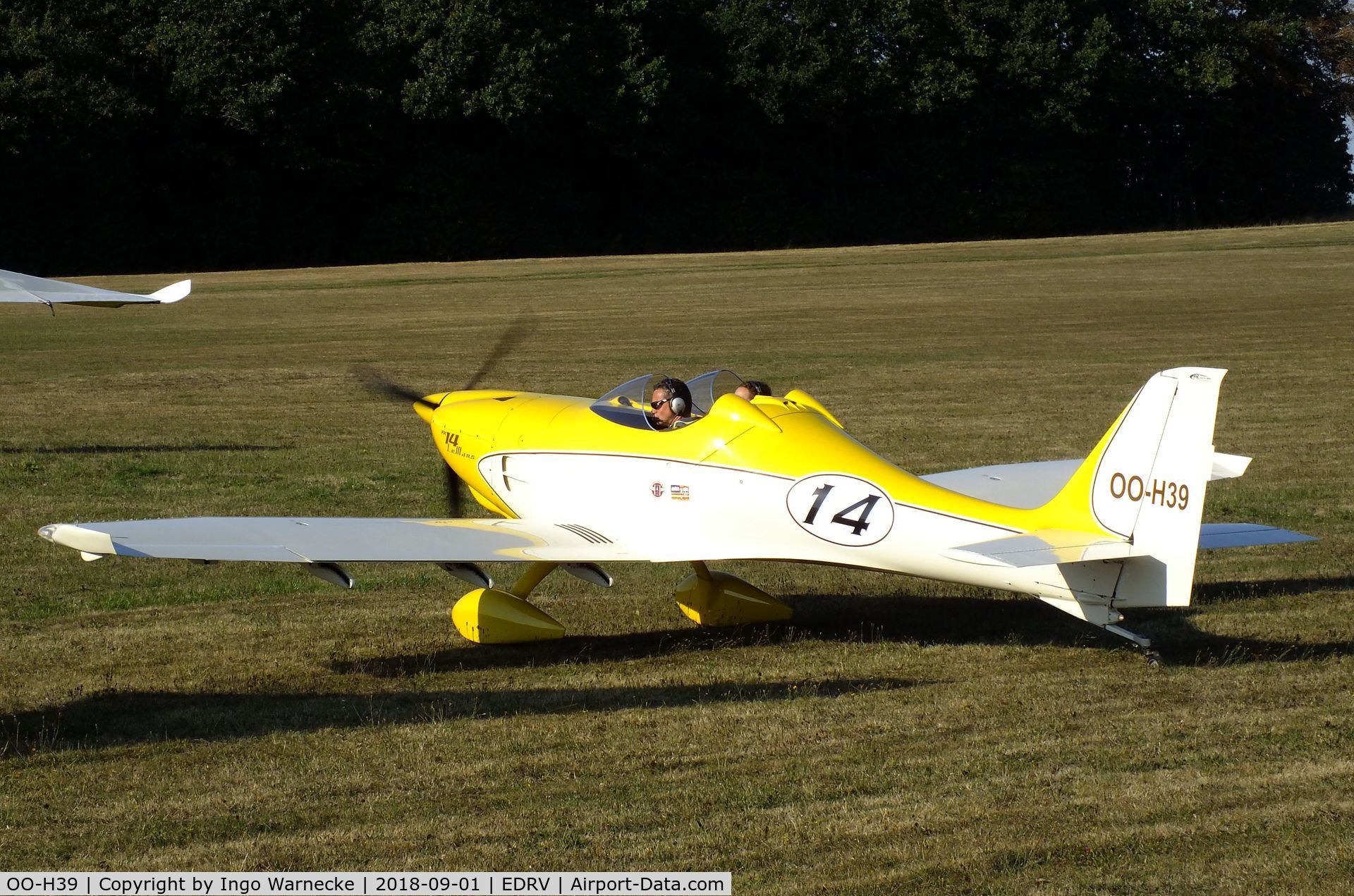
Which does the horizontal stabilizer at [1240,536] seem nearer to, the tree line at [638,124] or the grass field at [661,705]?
the grass field at [661,705]

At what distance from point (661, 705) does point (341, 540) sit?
6.57 feet

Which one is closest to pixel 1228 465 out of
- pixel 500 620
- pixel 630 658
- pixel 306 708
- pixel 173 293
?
pixel 630 658

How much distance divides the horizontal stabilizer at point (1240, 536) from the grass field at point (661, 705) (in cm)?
45

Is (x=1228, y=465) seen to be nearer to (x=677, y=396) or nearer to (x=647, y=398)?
(x=677, y=396)

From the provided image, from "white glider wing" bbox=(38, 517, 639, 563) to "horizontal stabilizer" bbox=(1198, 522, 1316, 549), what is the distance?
327 centimetres

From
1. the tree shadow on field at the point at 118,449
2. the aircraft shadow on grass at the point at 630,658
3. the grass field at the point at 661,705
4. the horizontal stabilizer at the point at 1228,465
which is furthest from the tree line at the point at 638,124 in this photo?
the horizontal stabilizer at the point at 1228,465

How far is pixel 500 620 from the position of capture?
317 inches

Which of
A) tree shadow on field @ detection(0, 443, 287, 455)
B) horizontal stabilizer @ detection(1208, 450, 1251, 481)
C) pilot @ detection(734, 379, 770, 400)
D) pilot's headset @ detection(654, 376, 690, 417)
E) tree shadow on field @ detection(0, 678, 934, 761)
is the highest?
horizontal stabilizer @ detection(1208, 450, 1251, 481)

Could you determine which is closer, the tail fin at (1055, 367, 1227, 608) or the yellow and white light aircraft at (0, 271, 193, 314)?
the tail fin at (1055, 367, 1227, 608)

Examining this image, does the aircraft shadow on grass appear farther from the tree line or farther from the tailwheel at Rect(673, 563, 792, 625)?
the tree line

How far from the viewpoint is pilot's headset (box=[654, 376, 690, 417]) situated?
812 centimetres

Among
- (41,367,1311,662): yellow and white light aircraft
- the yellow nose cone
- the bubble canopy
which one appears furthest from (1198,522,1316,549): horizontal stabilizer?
the yellow nose cone

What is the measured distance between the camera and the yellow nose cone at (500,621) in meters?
8.02

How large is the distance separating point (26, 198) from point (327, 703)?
41937 millimetres
